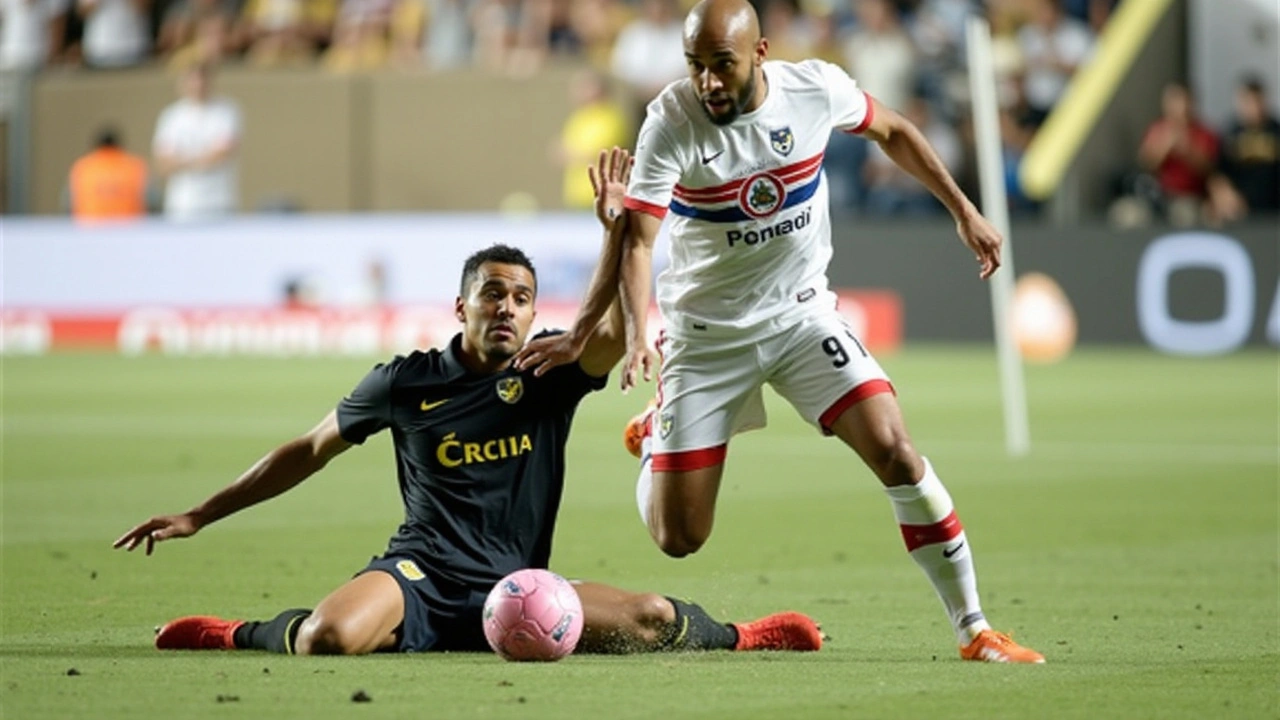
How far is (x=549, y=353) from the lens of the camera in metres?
8.12

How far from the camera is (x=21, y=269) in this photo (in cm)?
2831

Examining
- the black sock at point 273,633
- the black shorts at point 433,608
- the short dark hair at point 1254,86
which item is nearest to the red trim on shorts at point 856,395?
the black shorts at point 433,608

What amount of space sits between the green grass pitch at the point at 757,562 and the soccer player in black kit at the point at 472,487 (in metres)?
0.21

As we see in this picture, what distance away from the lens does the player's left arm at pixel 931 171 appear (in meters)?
8.28

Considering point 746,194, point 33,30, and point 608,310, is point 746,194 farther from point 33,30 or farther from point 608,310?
point 33,30

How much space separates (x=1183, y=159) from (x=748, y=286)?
1806 centimetres

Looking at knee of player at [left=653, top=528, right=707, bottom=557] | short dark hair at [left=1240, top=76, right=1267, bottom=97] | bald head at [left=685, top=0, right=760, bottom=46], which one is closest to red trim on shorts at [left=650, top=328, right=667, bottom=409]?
knee of player at [left=653, top=528, right=707, bottom=557]

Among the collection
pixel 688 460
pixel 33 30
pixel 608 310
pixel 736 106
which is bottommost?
pixel 688 460

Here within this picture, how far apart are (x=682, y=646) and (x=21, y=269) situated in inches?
844

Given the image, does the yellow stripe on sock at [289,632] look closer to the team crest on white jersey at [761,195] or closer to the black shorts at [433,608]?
the black shorts at [433,608]

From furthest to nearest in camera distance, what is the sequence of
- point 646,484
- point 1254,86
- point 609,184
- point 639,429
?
point 1254,86 → point 639,429 → point 646,484 → point 609,184

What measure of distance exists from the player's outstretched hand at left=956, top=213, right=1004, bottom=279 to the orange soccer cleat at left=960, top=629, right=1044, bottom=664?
4.03 ft

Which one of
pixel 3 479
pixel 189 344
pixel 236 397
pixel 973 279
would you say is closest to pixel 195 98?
pixel 189 344

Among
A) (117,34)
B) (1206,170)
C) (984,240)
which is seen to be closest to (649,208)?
(984,240)
